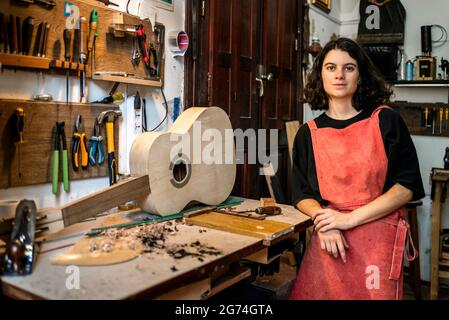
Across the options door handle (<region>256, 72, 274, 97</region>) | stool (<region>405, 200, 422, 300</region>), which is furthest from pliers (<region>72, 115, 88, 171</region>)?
stool (<region>405, 200, 422, 300</region>)

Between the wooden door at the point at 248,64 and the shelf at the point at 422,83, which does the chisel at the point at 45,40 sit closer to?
the wooden door at the point at 248,64

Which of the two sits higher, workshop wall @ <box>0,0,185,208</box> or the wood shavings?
workshop wall @ <box>0,0,185,208</box>

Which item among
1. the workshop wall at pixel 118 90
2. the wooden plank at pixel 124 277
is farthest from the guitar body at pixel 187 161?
the wooden plank at pixel 124 277

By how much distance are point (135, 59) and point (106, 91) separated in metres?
0.25

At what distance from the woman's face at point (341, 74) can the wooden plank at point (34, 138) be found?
1.14 m

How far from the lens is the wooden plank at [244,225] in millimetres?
1762

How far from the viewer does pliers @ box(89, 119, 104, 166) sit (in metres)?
2.21

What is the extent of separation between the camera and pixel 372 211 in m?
1.71

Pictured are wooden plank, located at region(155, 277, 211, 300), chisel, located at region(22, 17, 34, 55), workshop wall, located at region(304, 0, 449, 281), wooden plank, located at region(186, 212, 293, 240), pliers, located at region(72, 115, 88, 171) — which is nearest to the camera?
wooden plank, located at region(155, 277, 211, 300)

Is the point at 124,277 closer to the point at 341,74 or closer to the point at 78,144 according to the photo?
the point at 78,144

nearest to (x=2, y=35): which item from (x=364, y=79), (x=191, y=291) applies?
(x=191, y=291)

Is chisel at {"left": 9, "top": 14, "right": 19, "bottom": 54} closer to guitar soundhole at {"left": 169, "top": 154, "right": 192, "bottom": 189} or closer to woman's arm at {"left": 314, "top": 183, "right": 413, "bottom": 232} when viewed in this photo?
guitar soundhole at {"left": 169, "top": 154, "right": 192, "bottom": 189}

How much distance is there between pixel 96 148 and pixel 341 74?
1208 millimetres

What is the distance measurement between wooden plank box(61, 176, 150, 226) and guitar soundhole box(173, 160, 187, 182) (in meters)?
0.22
